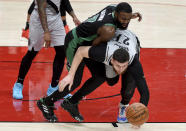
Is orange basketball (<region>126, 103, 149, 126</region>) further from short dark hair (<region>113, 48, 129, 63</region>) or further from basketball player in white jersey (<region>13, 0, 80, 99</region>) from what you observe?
basketball player in white jersey (<region>13, 0, 80, 99</region>)

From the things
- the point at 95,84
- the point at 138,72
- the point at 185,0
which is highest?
the point at 138,72

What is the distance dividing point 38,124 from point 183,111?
5.87ft

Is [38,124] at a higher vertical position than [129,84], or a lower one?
lower

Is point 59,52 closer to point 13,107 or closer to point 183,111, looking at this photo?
point 13,107

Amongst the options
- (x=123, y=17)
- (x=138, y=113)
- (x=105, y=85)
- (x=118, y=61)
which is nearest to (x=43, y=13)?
(x=123, y=17)

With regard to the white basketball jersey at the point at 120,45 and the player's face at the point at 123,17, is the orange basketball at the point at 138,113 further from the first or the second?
the player's face at the point at 123,17

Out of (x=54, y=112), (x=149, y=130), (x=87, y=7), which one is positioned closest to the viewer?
(x=149, y=130)

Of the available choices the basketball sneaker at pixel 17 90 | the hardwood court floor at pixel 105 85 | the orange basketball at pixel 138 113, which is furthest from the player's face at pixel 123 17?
the basketball sneaker at pixel 17 90

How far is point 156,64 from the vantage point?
6.45 meters

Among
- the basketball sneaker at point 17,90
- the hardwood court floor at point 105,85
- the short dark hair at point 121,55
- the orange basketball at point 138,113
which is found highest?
the short dark hair at point 121,55

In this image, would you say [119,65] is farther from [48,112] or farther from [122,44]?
[48,112]

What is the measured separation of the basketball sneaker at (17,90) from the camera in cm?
501

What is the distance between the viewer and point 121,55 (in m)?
3.71

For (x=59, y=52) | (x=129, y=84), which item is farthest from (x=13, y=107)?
(x=129, y=84)
